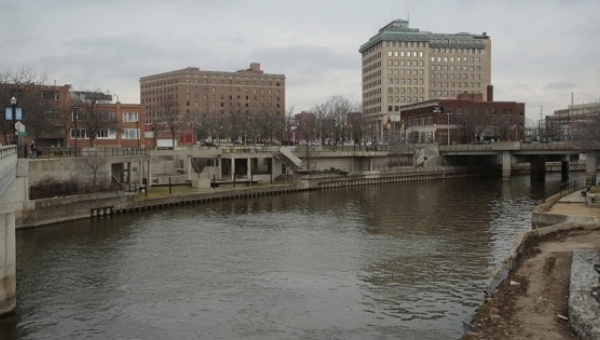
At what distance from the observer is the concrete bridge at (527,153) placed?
104812mm

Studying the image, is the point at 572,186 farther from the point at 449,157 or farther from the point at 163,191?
the point at 449,157

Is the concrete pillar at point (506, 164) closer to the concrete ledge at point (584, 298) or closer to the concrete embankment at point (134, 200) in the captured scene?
the concrete embankment at point (134, 200)

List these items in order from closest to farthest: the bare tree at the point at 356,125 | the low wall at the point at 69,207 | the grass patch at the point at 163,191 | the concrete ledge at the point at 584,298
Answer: the concrete ledge at the point at 584,298 < the low wall at the point at 69,207 < the grass patch at the point at 163,191 < the bare tree at the point at 356,125

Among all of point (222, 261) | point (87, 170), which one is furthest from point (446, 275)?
point (87, 170)

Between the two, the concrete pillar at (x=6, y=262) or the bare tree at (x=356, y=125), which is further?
the bare tree at (x=356, y=125)

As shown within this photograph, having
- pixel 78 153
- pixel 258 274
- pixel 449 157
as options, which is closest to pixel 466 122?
pixel 449 157

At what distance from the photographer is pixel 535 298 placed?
23.2m

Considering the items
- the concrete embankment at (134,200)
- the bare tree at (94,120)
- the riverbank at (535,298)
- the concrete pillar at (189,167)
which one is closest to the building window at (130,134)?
the bare tree at (94,120)

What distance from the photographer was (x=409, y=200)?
3014 inches

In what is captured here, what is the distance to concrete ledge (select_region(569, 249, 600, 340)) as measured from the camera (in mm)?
18500

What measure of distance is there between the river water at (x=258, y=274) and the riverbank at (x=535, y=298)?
2.19 meters

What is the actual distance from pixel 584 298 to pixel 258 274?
17475 millimetres

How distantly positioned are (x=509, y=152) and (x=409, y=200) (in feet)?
151

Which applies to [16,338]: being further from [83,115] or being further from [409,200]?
[83,115]
